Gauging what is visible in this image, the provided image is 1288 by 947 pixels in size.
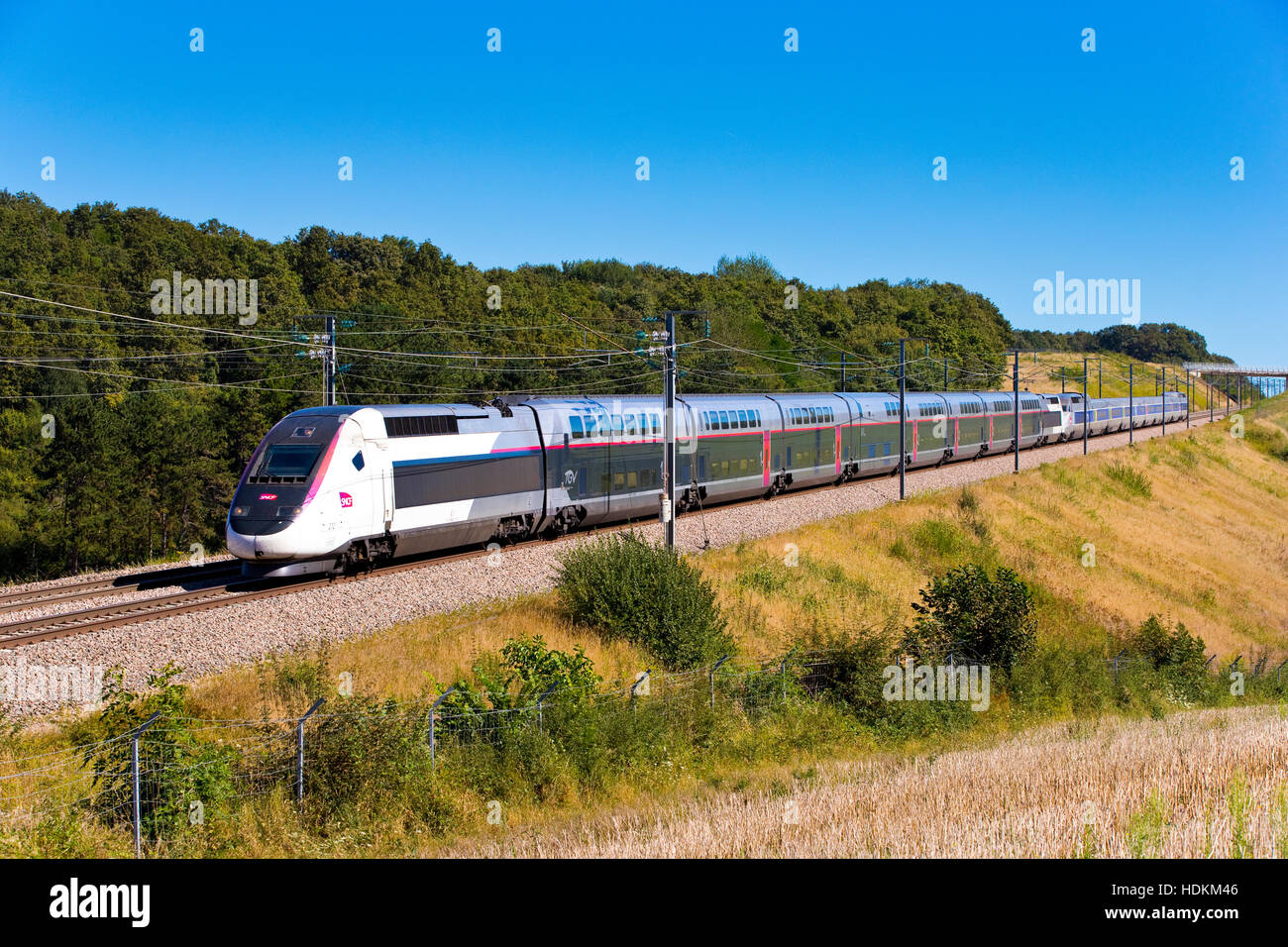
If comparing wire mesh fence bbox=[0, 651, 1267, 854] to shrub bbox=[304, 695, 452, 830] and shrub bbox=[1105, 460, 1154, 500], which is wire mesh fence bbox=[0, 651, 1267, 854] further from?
shrub bbox=[1105, 460, 1154, 500]

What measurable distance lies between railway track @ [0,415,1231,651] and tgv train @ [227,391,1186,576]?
Answer: 566mm

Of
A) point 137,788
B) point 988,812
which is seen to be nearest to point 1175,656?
point 988,812

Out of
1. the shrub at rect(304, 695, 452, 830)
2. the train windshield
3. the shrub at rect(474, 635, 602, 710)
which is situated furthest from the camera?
the train windshield

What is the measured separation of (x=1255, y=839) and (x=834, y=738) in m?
9.35

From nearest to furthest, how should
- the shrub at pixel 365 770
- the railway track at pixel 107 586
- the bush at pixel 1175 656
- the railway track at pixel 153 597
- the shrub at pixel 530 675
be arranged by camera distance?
the shrub at pixel 365 770
the shrub at pixel 530 675
the railway track at pixel 153 597
the railway track at pixel 107 586
the bush at pixel 1175 656

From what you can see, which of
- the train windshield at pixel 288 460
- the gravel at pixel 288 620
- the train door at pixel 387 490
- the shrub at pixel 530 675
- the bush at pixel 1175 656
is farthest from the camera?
the bush at pixel 1175 656

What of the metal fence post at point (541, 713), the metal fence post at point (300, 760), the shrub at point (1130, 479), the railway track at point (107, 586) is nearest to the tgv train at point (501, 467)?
the railway track at point (107, 586)

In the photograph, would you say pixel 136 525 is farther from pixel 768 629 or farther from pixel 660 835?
pixel 660 835

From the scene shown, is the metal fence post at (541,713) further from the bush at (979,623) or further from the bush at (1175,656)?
the bush at (1175,656)

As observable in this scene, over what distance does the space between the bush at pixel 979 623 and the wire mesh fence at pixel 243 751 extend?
8.35m

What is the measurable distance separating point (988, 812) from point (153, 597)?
17.4 meters

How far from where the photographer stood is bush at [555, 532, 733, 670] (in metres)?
20.2

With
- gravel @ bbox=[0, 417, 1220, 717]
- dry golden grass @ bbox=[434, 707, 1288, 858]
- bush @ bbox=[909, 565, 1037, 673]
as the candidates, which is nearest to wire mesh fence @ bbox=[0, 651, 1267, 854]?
dry golden grass @ bbox=[434, 707, 1288, 858]

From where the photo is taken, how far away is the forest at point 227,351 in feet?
161
